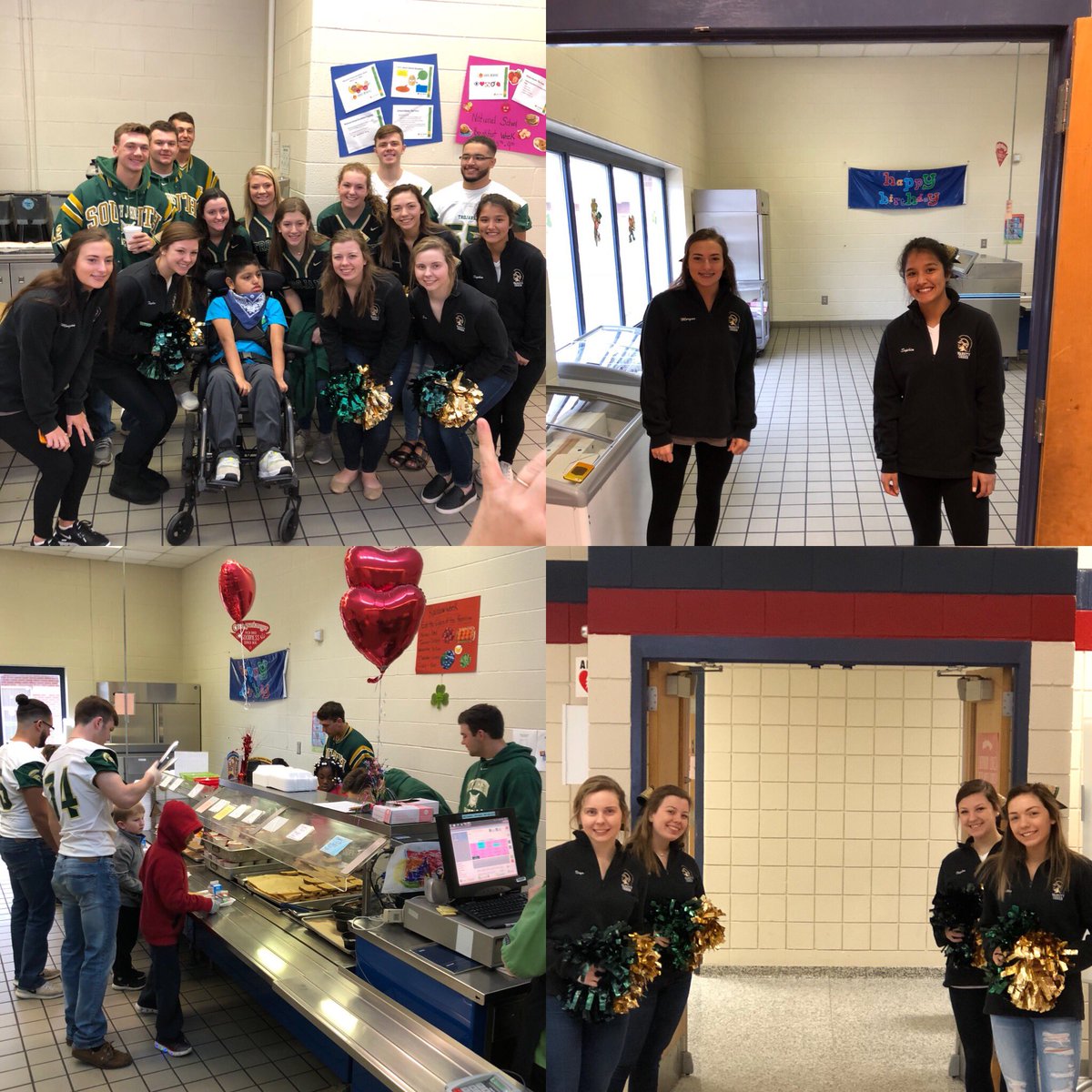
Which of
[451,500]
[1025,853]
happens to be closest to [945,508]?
[1025,853]

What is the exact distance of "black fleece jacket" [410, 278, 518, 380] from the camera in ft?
10.7

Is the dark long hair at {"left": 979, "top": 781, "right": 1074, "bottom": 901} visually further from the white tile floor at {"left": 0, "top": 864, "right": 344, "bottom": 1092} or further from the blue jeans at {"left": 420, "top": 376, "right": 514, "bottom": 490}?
the white tile floor at {"left": 0, "top": 864, "right": 344, "bottom": 1092}

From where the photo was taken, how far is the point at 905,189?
283cm

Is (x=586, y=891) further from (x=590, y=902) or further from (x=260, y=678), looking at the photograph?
(x=260, y=678)

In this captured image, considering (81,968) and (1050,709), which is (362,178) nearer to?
(81,968)

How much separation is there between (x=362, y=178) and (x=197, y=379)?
2.61 feet

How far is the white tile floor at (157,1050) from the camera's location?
9.86 ft

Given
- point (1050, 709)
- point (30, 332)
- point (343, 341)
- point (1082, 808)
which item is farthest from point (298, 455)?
point (1082, 808)

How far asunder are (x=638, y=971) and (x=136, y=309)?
2525mm

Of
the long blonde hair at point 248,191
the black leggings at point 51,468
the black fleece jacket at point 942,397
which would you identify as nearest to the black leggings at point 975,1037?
the black fleece jacket at point 942,397

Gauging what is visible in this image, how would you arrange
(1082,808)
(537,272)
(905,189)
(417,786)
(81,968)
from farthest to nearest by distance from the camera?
1. (417,786)
2. (1082,808)
3. (537,272)
4. (81,968)
5. (905,189)

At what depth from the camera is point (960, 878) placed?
352 centimetres

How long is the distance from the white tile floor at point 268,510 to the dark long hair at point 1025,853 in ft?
6.15

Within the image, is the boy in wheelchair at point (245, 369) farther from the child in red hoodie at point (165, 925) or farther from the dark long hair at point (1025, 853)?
the dark long hair at point (1025, 853)
